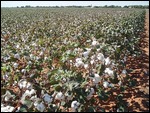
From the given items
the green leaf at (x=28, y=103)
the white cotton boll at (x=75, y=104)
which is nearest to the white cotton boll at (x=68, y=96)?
the white cotton boll at (x=75, y=104)

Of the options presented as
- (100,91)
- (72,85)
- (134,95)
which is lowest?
(134,95)

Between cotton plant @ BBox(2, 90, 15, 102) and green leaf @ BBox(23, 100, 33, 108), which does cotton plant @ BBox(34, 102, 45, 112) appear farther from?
cotton plant @ BBox(2, 90, 15, 102)

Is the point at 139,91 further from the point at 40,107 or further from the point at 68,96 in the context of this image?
the point at 40,107

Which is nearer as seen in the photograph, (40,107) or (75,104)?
(40,107)

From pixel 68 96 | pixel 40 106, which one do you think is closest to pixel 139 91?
pixel 68 96

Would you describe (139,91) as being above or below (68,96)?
below

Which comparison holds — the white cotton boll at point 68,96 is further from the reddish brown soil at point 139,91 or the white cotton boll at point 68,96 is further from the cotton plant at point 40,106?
the reddish brown soil at point 139,91

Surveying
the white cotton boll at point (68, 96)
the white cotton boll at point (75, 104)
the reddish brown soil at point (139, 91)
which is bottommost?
the reddish brown soil at point (139, 91)

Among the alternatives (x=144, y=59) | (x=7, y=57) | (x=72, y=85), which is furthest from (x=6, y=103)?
(x=144, y=59)

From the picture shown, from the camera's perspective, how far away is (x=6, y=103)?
12.6ft

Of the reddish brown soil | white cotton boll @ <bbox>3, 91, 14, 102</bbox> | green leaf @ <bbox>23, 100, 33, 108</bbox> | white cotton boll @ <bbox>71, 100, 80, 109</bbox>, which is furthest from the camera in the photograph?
the reddish brown soil

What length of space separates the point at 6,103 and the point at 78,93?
103 cm

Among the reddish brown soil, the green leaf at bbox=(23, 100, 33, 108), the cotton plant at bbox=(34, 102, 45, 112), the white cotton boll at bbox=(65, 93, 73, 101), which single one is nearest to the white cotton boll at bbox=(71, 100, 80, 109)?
the white cotton boll at bbox=(65, 93, 73, 101)

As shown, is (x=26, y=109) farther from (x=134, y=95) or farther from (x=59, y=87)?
(x=134, y=95)
